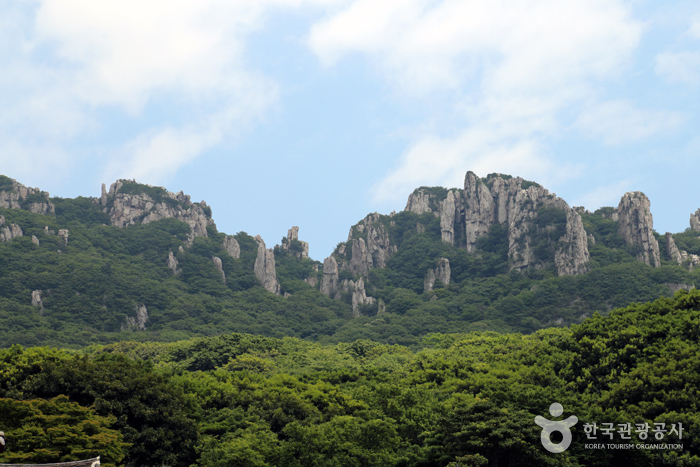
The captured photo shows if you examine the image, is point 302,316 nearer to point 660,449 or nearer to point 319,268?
point 319,268

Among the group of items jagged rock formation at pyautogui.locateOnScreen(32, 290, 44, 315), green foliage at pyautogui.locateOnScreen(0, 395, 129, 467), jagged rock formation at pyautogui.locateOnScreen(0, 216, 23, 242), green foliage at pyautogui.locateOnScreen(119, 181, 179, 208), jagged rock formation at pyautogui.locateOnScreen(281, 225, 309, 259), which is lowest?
green foliage at pyautogui.locateOnScreen(0, 395, 129, 467)

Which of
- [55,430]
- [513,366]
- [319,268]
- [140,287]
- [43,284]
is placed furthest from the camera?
[319,268]

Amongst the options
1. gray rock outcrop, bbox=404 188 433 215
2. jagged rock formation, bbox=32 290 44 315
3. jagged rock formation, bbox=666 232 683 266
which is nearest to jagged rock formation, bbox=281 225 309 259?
gray rock outcrop, bbox=404 188 433 215

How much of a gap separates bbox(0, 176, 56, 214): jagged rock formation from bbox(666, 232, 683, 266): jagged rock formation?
92343 millimetres

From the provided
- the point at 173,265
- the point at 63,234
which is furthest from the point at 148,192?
the point at 63,234

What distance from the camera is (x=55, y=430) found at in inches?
980

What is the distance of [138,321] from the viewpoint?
83.8m

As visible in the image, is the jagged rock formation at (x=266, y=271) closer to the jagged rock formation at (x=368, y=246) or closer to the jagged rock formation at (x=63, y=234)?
the jagged rock formation at (x=368, y=246)

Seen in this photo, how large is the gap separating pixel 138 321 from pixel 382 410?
57.1m

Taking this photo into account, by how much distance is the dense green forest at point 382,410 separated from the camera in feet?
83.0

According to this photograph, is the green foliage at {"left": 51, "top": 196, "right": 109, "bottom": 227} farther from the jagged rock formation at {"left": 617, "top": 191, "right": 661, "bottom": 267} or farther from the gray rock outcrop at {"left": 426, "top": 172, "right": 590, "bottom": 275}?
the jagged rock formation at {"left": 617, "top": 191, "right": 661, "bottom": 267}

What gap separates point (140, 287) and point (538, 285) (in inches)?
2034

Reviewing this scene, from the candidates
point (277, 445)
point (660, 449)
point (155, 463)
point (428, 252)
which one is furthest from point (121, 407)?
point (428, 252)

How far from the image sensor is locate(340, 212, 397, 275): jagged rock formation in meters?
110
